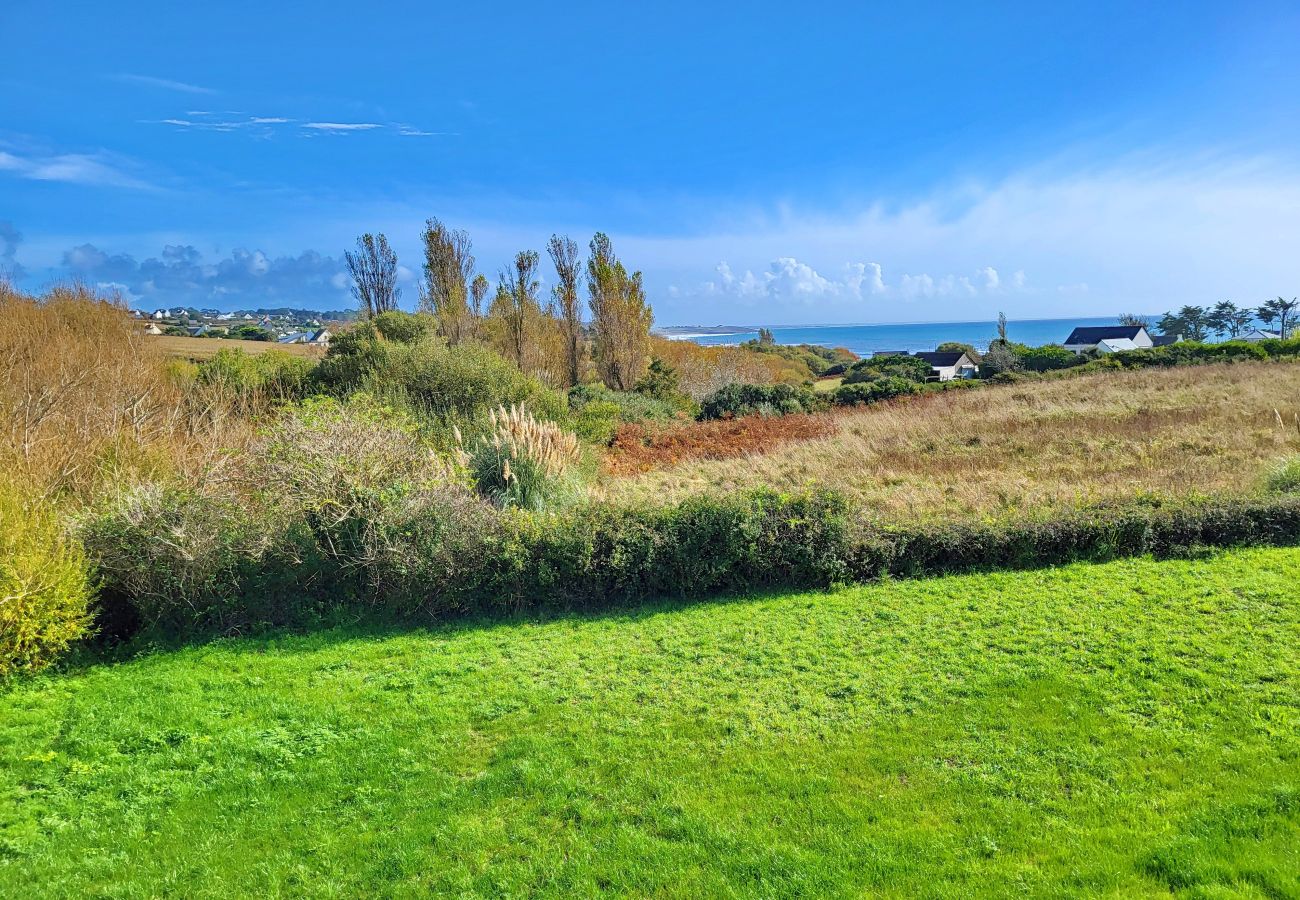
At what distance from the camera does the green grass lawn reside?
315 cm

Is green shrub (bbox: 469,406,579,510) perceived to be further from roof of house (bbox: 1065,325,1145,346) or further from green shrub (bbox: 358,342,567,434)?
roof of house (bbox: 1065,325,1145,346)

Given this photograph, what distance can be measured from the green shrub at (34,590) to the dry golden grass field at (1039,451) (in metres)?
6.50

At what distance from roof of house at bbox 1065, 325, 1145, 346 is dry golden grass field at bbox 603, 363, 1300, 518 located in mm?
43685

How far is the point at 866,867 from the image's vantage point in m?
3.09

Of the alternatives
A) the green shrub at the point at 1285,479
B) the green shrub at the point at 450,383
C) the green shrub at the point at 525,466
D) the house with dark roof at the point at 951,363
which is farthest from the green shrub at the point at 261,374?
the house with dark roof at the point at 951,363

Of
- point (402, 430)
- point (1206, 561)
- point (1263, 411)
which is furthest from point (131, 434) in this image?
point (1263, 411)

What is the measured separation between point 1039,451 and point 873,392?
1188 cm

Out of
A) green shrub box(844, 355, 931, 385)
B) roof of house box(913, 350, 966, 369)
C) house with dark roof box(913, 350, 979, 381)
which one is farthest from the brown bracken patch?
roof of house box(913, 350, 966, 369)

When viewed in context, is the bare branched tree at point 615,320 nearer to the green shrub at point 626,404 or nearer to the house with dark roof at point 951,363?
the green shrub at point 626,404

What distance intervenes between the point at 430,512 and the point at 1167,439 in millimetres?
13272

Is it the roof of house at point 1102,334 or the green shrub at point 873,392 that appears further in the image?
the roof of house at point 1102,334

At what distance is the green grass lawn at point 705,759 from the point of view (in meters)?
3.15

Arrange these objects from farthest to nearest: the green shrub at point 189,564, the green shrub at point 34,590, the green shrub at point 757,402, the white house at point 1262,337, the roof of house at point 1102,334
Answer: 1. the roof of house at point 1102,334
2. the white house at point 1262,337
3. the green shrub at point 757,402
4. the green shrub at point 189,564
5. the green shrub at point 34,590

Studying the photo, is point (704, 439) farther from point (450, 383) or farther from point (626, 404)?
point (450, 383)
